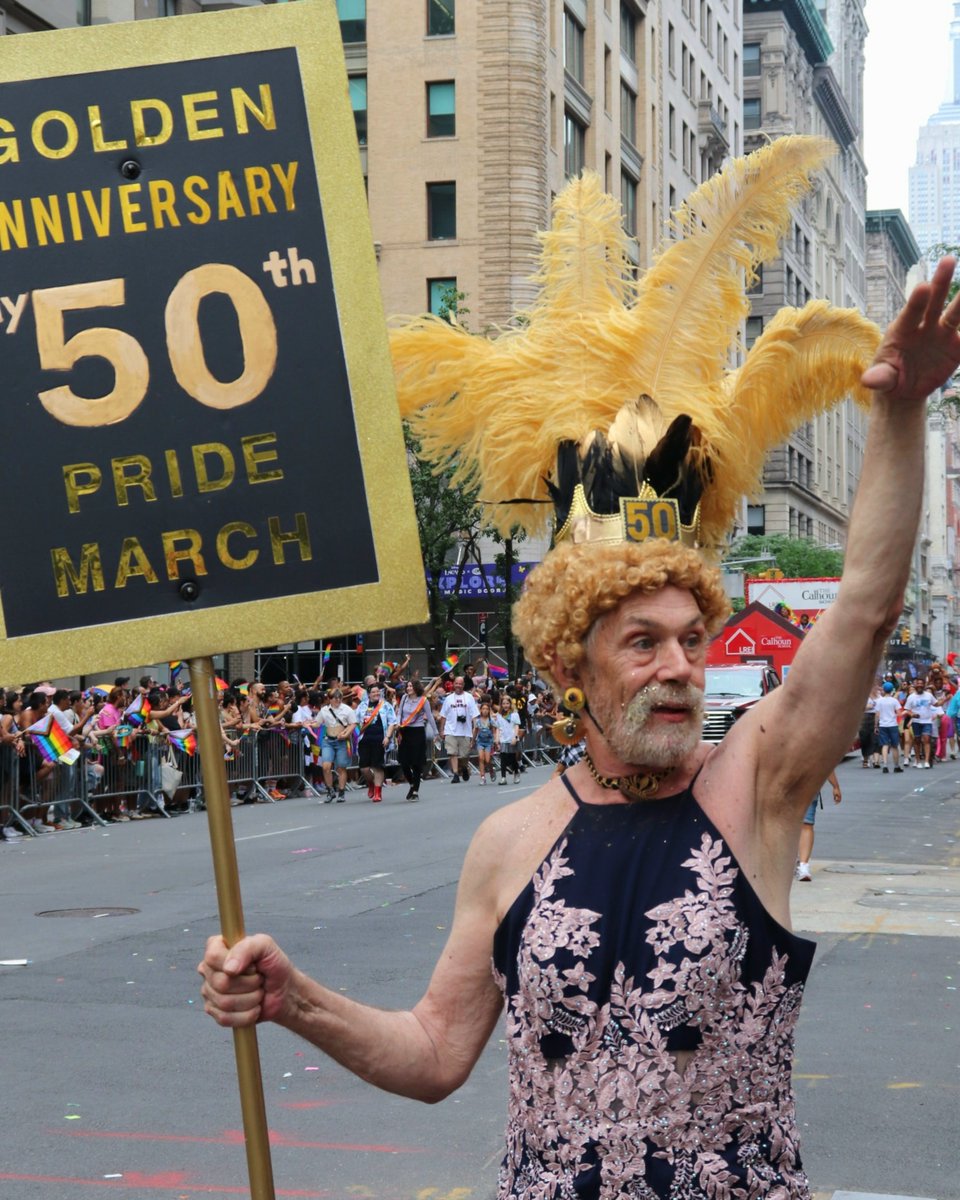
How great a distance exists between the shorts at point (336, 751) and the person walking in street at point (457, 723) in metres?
4.41

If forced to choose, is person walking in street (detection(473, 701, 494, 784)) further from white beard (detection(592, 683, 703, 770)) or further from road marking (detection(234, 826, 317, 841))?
white beard (detection(592, 683, 703, 770))

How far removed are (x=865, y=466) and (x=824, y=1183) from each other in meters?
3.97

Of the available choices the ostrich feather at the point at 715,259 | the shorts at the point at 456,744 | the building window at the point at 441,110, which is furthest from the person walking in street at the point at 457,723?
the ostrich feather at the point at 715,259

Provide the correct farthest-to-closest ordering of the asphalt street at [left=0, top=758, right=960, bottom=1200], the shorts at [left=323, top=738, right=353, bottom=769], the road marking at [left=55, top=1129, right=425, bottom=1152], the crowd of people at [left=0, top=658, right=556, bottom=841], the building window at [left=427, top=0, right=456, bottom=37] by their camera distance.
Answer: the building window at [left=427, top=0, right=456, bottom=37], the shorts at [left=323, top=738, right=353, bottom=769], the crowd of people at [left=0, top=658, right=556, bottom=841], the road marking at [left=55, top=1129, right=425, bottom=1152], the asphalt street at [left=0, top=758, right=960, bottom=1200]

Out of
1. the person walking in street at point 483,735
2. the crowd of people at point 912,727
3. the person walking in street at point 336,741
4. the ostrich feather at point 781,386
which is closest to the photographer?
the ostrich feather at point 781,386

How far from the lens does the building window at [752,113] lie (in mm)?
92312

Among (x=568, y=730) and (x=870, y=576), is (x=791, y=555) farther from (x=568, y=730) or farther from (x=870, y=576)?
(x=870, y=576)

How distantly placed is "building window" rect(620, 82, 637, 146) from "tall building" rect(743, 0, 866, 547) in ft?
59.7

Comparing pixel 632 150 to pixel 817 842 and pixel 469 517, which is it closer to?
pixel 469 517

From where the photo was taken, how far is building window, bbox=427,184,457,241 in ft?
161

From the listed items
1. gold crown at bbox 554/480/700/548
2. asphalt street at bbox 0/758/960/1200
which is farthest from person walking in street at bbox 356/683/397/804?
gold crown at bbox 554/480/700/548

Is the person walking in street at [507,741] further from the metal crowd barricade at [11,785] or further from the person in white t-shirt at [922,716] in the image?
the metal crowd barricade at [11,785]

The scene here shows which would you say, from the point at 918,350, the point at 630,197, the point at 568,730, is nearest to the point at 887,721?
the point at 630,197

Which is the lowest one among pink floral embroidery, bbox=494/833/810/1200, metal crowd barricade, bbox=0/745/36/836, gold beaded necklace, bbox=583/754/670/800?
metal crowd barricade, bbox=0/745/36/836
